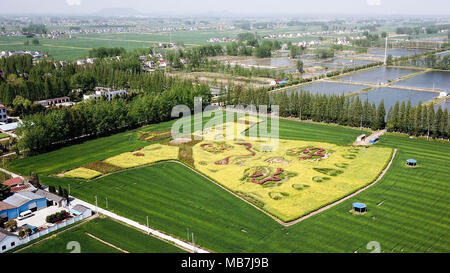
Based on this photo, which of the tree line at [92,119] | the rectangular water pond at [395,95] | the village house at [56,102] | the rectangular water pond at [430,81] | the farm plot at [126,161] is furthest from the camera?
the rectangular water pond at [430,81]

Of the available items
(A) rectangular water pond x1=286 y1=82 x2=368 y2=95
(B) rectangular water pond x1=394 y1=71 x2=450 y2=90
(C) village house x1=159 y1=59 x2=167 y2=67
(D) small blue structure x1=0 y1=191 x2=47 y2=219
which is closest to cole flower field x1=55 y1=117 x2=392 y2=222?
(D) small blue structure x1=0 y1=191 x2=47 y2=219

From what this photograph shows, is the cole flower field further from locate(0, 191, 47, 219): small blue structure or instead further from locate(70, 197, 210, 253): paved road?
locate(0, 191, 47, 219): small blue structure

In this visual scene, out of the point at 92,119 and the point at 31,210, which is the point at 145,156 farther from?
the point at 31,210

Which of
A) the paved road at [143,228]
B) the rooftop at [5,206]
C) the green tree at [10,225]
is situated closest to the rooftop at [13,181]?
the rooftop at [5,206]

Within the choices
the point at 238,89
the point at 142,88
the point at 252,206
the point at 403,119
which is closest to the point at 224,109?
the point at 238,89

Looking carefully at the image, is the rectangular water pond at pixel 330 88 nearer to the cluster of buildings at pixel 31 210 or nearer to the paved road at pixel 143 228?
the paved road at pixel 143 228

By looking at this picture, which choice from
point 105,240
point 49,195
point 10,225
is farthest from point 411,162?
point 10,225
